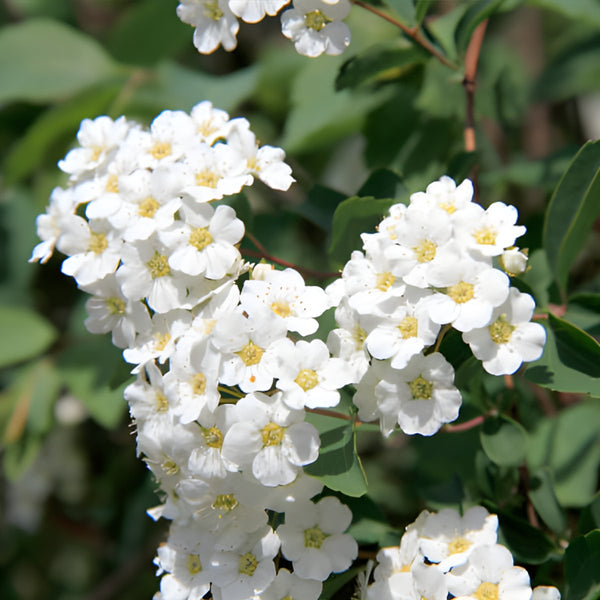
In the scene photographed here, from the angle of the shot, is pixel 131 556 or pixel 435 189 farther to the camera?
pixel 131 556

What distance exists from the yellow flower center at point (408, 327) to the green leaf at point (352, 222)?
0.21 m

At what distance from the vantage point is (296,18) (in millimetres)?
1069

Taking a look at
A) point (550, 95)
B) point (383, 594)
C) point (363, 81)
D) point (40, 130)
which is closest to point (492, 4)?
point (363, 81)

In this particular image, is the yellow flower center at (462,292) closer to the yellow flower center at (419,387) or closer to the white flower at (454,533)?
the yellow flower center at (419,387)

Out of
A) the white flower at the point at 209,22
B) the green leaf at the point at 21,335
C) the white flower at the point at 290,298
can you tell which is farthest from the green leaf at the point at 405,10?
the green leaf at the point at 21,335

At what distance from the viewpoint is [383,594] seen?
95 centimetres

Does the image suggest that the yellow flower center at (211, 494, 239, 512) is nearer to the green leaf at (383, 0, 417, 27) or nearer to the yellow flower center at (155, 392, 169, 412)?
the yellow flower center at (155, 392, 169, 412)

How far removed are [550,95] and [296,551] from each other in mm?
1251

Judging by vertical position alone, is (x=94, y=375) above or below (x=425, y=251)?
below

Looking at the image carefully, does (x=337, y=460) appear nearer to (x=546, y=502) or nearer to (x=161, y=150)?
(x=546, y=502)

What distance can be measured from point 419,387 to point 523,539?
313 millimetres

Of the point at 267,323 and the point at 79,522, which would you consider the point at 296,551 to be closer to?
the point at 267,323

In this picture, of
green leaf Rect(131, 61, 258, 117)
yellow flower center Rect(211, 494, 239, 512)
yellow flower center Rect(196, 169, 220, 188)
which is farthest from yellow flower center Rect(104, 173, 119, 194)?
green leaf Rect(131, 61, 258, 117)

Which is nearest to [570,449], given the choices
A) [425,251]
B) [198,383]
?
[425,251]
